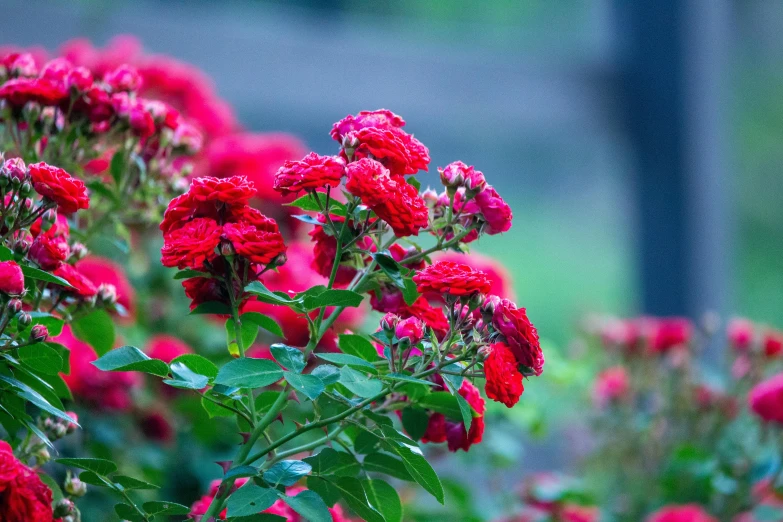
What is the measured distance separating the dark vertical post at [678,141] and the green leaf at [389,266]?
68.9 inches

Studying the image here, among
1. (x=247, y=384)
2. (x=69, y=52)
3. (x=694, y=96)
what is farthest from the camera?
(x=694, y=96)

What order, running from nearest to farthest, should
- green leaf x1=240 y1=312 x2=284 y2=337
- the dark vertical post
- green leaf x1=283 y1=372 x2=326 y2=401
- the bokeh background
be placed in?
green leaf x1=283 y1=372 x2=326 y2=401 → green leaf x1=240 y1=312 x2=284 y2=337 → the bokeh background → the dark vertical post

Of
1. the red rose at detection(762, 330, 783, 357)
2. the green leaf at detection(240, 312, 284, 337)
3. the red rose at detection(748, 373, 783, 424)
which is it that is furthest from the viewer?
the red rose at detection(762, 330, 783, 357)

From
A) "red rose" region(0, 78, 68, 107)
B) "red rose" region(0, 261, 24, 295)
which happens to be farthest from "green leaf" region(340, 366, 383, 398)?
"red rose" region(0, 78, 68, 107)

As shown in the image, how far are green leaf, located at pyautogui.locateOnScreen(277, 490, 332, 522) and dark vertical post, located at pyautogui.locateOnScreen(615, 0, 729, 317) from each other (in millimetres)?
1804

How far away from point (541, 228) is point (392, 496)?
1850 millimetres

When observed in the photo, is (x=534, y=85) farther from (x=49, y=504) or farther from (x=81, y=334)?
(x=49, y=504)

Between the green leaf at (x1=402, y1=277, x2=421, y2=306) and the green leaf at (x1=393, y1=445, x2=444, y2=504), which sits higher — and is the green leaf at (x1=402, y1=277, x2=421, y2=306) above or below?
above

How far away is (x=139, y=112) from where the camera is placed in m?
0.77

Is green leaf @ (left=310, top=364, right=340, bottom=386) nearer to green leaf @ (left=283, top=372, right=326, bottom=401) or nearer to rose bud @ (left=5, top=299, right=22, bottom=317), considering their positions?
green leaf @ (left=283, top=372, right=326, bottom=401)

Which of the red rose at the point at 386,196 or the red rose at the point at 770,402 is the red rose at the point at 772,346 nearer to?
the red rose at the point at 770,402

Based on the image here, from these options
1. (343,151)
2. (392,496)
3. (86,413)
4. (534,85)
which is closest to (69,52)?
(86,413)

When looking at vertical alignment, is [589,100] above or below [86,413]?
above

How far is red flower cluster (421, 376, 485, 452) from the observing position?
0.63 m
